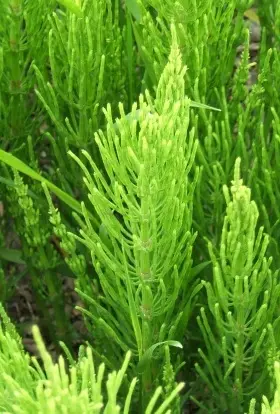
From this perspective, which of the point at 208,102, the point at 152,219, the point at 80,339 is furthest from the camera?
the point at 80,339

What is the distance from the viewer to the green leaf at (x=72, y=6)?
1039 mm

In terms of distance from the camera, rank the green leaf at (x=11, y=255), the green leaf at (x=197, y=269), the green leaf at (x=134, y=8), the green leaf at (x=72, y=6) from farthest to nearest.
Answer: the green leaf at (x=11, y=255) < the green leaf at (x=134, y=8) < the green leaf at (x=197, y=269) < the green leaf at (x=72, y=6)

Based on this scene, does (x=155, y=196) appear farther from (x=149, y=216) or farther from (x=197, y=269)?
(x=197, y=269)

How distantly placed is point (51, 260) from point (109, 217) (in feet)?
1.30

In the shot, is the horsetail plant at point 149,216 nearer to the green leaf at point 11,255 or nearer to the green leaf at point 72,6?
the green leaf at point 72,6

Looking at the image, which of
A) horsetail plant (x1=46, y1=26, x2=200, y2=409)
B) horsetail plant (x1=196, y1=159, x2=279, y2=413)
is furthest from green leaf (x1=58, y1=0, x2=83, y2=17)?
horsetail plant (x1=196, y1=159, x2=279, y2=413)

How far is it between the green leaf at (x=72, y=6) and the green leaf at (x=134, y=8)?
192mm

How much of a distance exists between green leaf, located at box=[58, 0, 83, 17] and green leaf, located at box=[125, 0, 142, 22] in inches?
7.6

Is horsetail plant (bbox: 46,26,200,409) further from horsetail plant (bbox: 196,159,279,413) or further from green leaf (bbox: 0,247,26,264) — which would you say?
green leaf (bbox: 0,247,26,264)

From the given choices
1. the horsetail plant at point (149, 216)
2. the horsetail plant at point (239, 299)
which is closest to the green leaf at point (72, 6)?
the horsetail plant at point (149, 216)

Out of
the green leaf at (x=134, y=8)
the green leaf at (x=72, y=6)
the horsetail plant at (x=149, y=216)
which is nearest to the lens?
the horsetail plant at (x=149, y=216)

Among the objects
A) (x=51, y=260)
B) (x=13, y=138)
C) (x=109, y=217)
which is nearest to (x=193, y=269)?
(x=109, y=217)

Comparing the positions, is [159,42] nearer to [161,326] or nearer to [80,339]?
[161,326]

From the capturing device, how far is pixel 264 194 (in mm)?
1235
